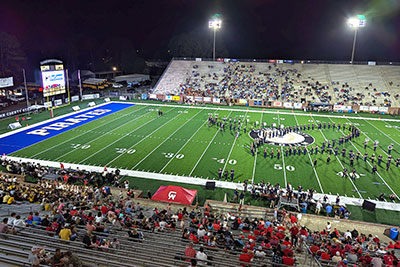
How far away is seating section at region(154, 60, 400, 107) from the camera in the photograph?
148ft

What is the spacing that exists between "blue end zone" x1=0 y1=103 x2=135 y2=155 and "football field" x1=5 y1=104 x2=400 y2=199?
0.96 meters

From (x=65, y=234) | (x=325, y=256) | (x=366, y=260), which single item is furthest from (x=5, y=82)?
(x=366, y=260)

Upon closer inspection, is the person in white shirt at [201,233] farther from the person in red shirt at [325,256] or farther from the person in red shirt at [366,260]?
the person in red shirt at [366,260]

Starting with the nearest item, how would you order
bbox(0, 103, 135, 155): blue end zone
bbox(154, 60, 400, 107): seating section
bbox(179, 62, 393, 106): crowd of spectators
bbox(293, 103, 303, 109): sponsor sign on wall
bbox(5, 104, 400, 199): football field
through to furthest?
1. bbox(5, 104, 400, 199): football field
2. bbox(0, 103, 135, 155): blue end zone
3. bbox(293, 103, 303, 109): sponsor sign on wall
4. bbox(179, 62, 393, 106): crowd of spectators
5. bbox(154, 60, 400, 107): seating section

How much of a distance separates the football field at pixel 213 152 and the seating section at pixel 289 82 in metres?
11.2

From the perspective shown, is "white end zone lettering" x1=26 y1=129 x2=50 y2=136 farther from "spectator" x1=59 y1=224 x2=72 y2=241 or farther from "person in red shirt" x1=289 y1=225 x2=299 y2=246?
"person in red shirt" x1=289 y1=225 x2=299 y2=246

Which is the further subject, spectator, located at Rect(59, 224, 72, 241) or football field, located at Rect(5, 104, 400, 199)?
football field, located at Rect(5, 104, 400, 199)

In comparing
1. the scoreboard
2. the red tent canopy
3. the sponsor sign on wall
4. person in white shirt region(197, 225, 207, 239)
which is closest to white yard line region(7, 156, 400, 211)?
the red tent canopy

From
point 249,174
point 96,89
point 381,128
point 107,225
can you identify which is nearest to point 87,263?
point 107,225

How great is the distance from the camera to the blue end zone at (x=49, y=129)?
24.9 meters

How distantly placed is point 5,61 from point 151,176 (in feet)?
175

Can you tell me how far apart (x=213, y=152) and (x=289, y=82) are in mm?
32218

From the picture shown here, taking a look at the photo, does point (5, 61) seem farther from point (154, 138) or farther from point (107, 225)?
point (107, 225)

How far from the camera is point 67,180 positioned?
1755cm
